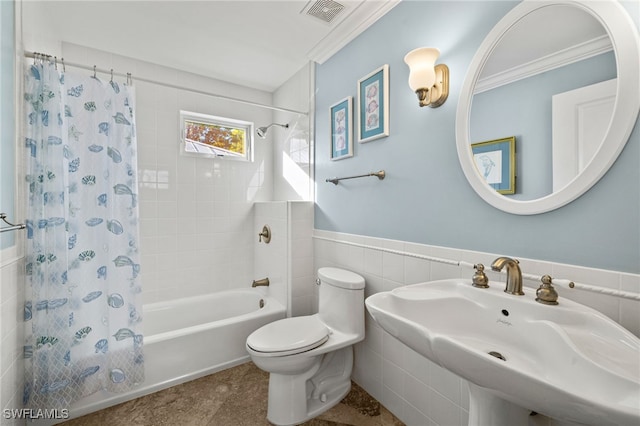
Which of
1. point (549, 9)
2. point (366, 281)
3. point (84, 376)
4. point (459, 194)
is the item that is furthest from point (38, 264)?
point (549, 9)

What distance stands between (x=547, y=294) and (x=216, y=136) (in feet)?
9.01

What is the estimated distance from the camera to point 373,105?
1687 millimetres

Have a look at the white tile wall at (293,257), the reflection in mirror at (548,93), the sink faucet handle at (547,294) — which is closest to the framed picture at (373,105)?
the reflection in mirror at (548,93)

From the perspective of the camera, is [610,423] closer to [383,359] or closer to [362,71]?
[383,359]

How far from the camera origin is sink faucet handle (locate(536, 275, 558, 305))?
856mm

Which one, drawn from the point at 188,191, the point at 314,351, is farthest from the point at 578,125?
the point at 188,191

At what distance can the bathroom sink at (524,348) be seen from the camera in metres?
0.55

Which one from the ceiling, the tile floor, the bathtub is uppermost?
the ceiling

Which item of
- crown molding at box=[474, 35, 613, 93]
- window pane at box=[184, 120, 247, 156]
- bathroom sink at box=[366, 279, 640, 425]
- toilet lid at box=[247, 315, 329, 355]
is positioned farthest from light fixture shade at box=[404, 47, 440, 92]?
window pane at box=[184, 120, 247, 156]

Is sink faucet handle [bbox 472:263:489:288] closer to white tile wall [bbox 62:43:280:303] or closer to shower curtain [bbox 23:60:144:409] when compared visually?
shower curtain [bbox 23:60:144:409]

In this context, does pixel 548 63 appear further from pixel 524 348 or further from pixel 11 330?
pixel 11 330

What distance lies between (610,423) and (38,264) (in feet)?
7.07

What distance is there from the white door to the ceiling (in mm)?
1136

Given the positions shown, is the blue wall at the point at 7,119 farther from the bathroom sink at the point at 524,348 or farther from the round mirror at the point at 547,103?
the round mirror at the point at 547,103
